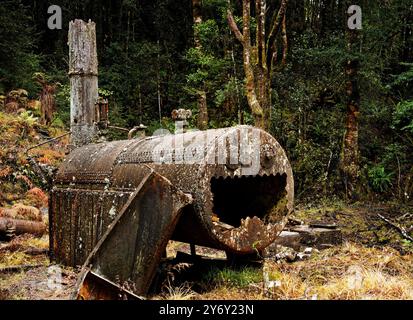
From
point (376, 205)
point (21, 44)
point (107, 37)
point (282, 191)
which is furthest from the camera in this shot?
point (107, 37)

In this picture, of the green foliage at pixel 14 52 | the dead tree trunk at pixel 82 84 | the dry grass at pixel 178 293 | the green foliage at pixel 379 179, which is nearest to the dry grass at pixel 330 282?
the dry grass at pixel 178 293

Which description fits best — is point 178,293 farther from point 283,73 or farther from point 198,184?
point 283,73

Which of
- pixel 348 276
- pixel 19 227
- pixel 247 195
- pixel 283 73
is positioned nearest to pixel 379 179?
pixel 283 73

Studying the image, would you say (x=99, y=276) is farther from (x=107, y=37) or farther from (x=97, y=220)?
(x=107, y=37)

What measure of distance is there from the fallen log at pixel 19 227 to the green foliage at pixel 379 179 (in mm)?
9706

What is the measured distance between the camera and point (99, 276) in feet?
11.0

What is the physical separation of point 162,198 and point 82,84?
186 inches

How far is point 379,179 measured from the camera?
12.9 m

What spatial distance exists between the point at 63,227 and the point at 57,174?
856mm

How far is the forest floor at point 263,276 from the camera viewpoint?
390 cm

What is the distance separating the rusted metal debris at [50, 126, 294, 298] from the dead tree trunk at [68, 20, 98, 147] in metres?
1.55

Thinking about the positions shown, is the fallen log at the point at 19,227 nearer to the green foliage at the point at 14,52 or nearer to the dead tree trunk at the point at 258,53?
the dead tree trunk at the point at 258,53

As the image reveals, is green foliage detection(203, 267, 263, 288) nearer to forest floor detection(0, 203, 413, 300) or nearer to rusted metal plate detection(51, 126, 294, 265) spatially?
forest floor detection(0, 203, 413, 300)

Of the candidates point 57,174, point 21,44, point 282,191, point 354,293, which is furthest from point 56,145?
point 354,293
